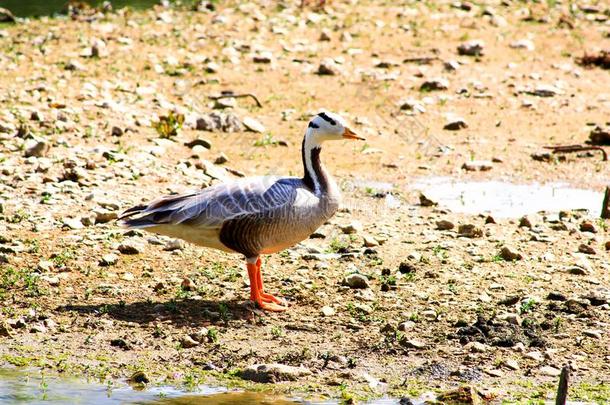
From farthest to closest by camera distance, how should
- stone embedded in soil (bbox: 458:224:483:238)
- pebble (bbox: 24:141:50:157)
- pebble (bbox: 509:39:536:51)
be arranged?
pebble (bbox: 509:39:536:51), pebble (bbox: 24:141:50:157), stone embedded in soil (bbox: 458:224:483:238)

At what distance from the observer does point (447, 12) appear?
64.1 feet

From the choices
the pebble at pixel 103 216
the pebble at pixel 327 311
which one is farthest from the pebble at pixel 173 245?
the pebble at pixel 327 311

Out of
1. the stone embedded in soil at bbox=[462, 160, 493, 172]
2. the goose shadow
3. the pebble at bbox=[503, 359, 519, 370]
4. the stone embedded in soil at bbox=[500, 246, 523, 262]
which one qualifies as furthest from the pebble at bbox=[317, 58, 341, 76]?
the pebble at bbox=[503, 359, 519, 370]

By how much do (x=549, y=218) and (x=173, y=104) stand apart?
5558mm

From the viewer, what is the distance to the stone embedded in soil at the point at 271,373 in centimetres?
748

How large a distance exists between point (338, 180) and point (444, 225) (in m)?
1.96

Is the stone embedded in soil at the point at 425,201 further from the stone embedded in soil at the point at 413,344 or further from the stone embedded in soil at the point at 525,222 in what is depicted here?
the stone embedded in soil at the point at 413,344

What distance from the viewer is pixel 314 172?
908cm

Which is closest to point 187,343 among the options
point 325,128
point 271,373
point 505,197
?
point 271,373

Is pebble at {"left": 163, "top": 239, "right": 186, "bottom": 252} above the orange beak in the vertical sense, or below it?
below

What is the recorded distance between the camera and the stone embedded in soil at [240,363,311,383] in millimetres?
7480

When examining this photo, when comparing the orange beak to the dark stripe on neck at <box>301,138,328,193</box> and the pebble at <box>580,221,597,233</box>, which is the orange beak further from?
the pebble at <box>580,221,597,233</box>

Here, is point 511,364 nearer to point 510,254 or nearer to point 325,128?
point 510,254

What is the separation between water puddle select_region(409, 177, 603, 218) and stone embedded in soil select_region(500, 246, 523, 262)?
54.0 inches
